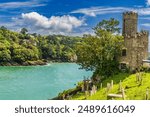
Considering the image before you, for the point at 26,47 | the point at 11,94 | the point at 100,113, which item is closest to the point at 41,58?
the point at 26,47

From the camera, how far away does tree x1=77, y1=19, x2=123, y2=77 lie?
41.1 meters

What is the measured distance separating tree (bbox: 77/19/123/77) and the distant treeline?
310ft

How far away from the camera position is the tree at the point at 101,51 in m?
41.1

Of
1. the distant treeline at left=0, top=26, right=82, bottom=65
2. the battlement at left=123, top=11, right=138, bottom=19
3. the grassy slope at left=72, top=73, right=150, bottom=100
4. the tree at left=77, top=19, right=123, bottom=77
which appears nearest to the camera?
the grassy slope at left=72, top=73, right=150, bottom=100

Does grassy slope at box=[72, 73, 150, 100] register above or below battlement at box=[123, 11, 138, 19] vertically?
below

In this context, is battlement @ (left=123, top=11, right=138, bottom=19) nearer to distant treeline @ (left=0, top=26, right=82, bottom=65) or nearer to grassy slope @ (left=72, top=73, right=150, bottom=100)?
grassy slope @ (left=72, top=73, right=150, bottom=100)

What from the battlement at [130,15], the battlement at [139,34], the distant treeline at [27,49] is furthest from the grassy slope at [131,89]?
the distant treeline at [27,49]

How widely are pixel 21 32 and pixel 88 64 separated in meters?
123

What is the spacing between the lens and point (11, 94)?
53.2 meters

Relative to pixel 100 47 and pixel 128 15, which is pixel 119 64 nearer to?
pixel 100 47

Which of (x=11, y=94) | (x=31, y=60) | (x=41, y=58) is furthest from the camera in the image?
(x=41, y=58)

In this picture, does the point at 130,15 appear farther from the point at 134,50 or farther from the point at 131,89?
the point at 131,89

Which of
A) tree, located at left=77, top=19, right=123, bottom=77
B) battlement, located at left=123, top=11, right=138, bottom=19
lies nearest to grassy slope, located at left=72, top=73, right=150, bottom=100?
tree, located at left=77, top=19, right=123, bottom=77

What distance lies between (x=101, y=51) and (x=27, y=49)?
104821 millimetres
